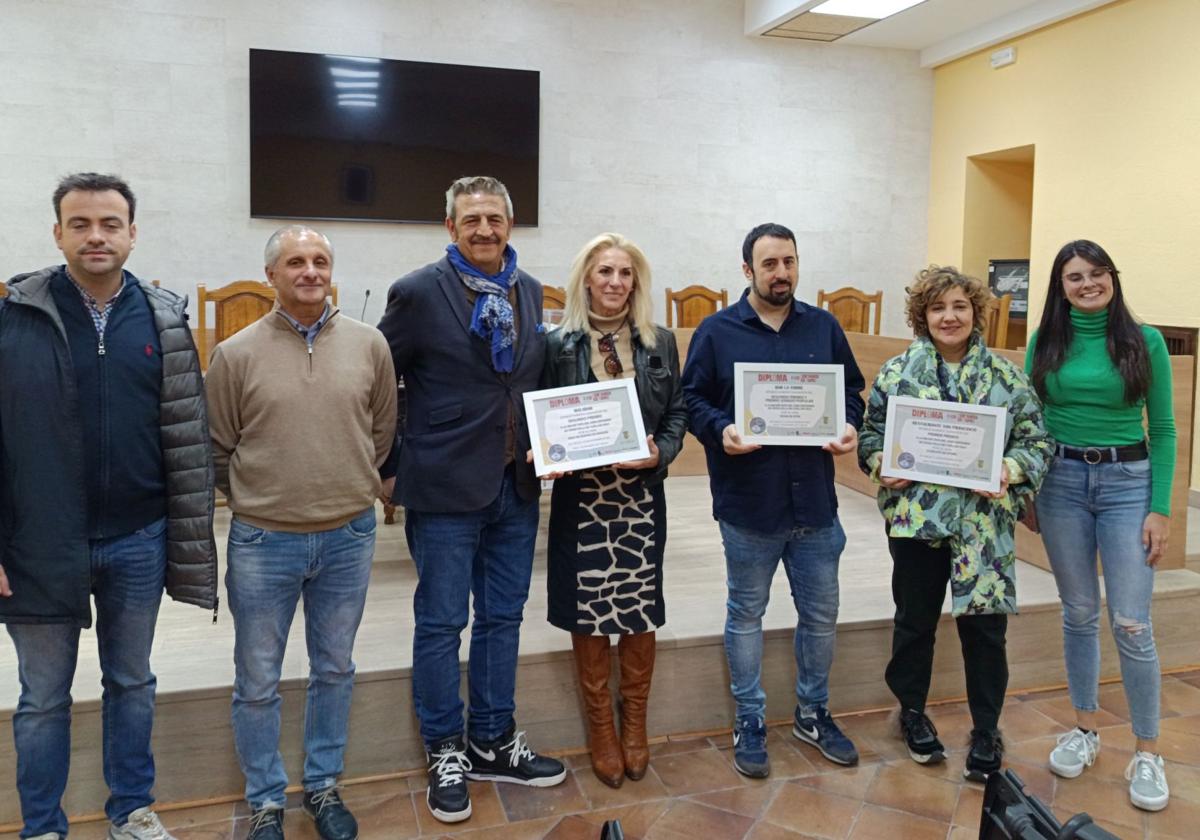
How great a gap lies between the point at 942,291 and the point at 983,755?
4.12 ft

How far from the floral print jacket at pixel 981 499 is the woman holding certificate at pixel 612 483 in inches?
25.8

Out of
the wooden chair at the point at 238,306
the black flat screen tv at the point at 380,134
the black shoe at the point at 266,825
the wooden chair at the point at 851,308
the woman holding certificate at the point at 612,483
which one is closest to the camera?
the black shoe at the point at 266,825

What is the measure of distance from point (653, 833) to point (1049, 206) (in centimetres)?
598

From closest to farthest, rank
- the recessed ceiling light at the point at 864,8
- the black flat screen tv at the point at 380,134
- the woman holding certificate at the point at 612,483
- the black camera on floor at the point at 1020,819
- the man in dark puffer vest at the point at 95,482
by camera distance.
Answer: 1. the black camera on floor at the point at 1020,819
2. the man in dark puffer vest at the point at 95,482
3. the woman holding certificate at the point at 612,483
4. the black flat screen tv at the point at 380,134
5. the recessed ceiling light at the point at 864,8

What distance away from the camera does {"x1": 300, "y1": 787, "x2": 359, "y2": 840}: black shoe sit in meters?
2.23

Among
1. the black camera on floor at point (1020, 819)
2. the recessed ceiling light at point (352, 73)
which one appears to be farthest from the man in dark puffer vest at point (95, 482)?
the recessed ceiling light at point (352, 73)

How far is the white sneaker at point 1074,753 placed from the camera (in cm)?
258

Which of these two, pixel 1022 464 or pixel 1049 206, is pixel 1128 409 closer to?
pixel 1022 464

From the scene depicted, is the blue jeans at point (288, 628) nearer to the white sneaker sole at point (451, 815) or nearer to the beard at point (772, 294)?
the white sneaker sole at point (451, 815)

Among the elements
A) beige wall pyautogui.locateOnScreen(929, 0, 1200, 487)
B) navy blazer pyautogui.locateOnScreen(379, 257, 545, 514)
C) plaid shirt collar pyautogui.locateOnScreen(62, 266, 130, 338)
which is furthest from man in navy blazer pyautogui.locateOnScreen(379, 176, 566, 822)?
beige wall pyautogui.locateOnScreen(929, 0, 1200, 487)

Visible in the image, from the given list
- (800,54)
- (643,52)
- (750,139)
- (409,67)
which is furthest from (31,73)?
(800,54)

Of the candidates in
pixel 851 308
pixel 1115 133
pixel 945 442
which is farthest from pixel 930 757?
pixel 1115 133

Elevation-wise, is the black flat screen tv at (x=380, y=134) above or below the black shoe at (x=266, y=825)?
above

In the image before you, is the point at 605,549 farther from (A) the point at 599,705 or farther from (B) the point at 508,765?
(B) the point at 508,765
